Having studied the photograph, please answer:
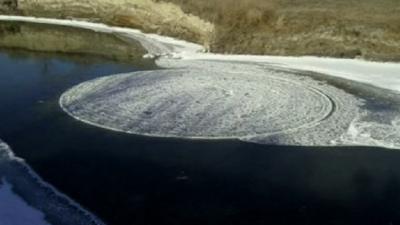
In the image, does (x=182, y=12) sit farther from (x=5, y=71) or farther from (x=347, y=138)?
(x=347, y=138)

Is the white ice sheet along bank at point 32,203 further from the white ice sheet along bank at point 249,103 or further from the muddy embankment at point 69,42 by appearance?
the muddy embankment at point 69,42

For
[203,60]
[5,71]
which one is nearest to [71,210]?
[5,71]

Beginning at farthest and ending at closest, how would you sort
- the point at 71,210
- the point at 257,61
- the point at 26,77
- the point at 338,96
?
the point at 257,61
the point at 26,77
the point at 338,96
the point at 71,210

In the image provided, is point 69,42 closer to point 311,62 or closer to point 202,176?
point 311,62

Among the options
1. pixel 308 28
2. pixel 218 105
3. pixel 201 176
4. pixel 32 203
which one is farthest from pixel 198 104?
pixel 308 28

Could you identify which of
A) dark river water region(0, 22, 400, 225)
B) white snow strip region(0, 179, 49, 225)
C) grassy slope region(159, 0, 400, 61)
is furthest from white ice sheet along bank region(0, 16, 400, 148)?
white snow strip region(0, 179, 49, 225)

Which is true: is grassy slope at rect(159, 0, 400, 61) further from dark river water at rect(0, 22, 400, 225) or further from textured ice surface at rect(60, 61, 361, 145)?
dark river water at rect(0, 22, 400, 225)
